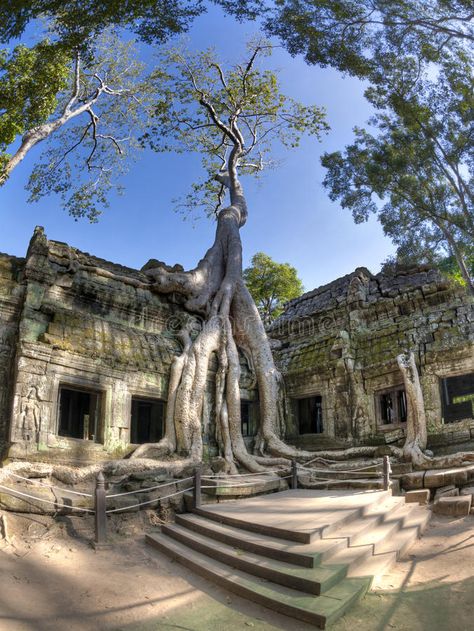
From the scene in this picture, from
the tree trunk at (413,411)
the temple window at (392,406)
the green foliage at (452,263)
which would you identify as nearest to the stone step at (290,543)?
the tree trunk at (413,411)

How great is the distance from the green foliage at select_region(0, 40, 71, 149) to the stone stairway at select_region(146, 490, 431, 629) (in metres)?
6.70

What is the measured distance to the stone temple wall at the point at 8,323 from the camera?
790 cm

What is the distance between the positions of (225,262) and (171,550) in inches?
338

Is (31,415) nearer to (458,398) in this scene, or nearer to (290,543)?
(290,543)

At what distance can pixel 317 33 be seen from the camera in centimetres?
744

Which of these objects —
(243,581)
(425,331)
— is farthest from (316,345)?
(243,581)

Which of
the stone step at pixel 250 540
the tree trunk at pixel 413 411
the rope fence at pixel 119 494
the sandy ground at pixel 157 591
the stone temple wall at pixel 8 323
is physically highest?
the stone temple wall at pixel 8 323

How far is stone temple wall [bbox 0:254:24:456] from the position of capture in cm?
790

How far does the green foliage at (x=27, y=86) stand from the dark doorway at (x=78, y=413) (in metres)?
4.82

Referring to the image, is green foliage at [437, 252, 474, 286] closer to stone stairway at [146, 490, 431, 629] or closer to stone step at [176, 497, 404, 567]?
stone stairway at [146, 490, 431, 629]

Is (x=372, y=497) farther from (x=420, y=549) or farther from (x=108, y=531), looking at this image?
(x=108, y=531)

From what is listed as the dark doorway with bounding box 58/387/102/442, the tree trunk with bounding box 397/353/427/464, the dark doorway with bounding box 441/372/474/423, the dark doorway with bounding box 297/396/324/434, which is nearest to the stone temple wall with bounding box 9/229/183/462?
the dark doorway with bounding box 58/387/102/442

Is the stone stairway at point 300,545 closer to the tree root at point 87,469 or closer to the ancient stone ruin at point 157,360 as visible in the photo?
the tree root at point 87,469

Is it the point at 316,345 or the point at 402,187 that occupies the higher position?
the point at 402,187
